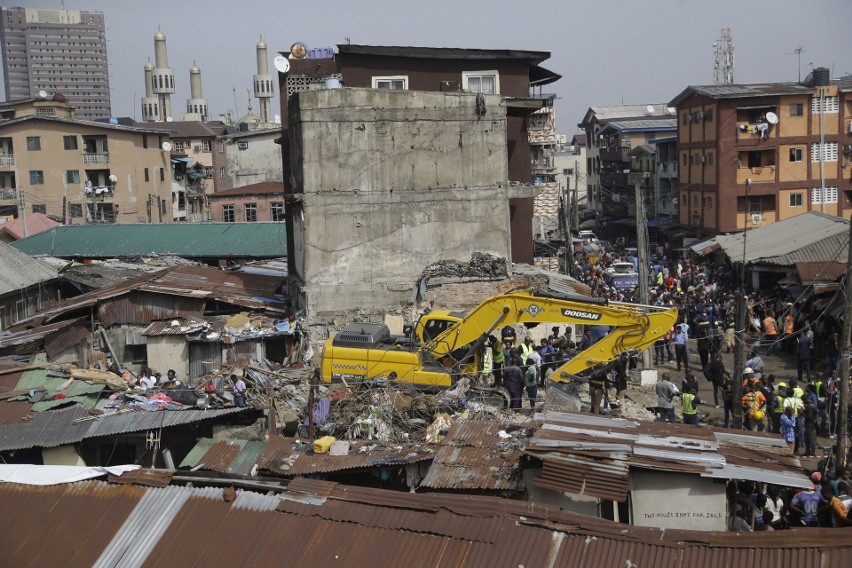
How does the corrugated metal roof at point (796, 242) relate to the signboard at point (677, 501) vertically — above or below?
above

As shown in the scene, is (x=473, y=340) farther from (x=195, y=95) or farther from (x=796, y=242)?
(x=195, y=95)

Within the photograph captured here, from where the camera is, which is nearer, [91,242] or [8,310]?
[8,310]

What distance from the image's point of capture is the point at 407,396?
17.4 metres

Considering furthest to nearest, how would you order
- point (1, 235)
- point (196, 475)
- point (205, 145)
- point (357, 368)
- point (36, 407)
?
point (205, 145) < point (1, 235) < point (357, 368) < point (36, 407) < point (196, 475)

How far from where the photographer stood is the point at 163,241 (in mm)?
43875

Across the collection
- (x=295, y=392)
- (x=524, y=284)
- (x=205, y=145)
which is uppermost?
(x=205, y=145)

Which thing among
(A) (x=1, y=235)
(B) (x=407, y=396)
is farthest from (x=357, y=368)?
(A) (x=1, y=235)

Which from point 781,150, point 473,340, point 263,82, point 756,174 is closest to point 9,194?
point 756,174

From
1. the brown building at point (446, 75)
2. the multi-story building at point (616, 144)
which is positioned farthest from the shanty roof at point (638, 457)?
the multi-story building at point (616, 144)

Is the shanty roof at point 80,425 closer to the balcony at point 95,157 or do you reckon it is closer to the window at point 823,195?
the window at point 823,195

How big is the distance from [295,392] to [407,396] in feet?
11.8

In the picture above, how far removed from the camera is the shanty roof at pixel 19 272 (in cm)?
2755

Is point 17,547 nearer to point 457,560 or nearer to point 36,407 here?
point 457,560

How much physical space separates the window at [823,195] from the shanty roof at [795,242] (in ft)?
28.8
